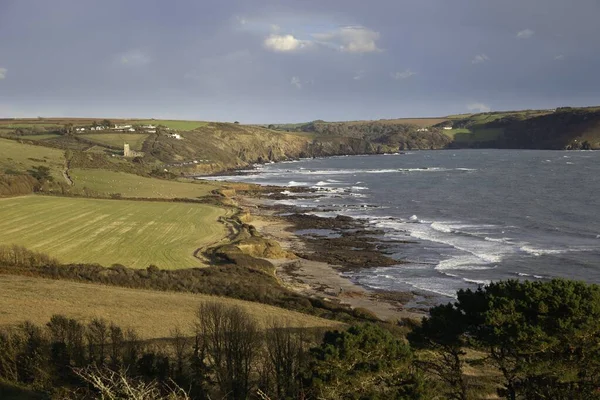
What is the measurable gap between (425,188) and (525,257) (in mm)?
49660

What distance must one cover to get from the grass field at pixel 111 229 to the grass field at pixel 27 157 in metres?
16.5

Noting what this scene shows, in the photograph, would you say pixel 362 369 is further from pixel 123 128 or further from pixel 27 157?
pixel 123 128

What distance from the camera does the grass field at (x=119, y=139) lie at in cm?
13250

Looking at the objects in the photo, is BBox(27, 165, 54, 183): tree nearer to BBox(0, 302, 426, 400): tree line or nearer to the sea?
the sea

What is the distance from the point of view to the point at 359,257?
44688 millimetres

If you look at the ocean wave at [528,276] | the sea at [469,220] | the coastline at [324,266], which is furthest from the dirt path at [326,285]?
the ocean wave at [528,276]

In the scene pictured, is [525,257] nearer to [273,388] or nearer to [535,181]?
[273,388]

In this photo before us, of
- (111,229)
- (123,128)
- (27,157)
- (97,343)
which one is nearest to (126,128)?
(123,128)

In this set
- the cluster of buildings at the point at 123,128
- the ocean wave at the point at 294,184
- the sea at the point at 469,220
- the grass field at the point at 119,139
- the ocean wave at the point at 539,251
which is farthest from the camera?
the cluster of buildings at the point at 123,128

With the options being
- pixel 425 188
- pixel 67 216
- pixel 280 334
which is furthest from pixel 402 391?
pixel 425 188

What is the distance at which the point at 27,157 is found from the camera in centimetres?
8088

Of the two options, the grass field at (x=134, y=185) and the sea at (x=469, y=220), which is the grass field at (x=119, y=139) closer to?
the sea at (x=469, y=220)

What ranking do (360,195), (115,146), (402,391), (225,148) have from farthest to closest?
(225,148) → (115,146) → (360,195) → (402,391)

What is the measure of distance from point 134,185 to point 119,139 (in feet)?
217
